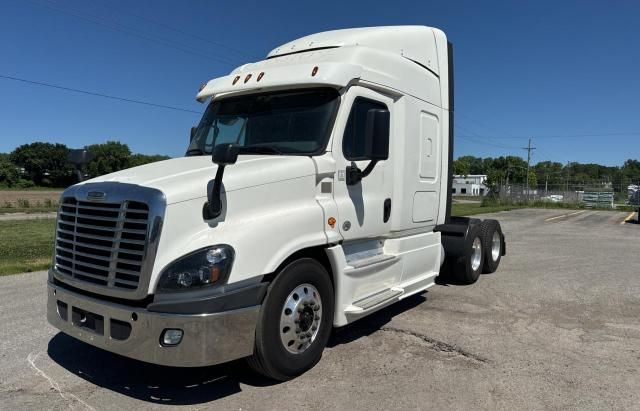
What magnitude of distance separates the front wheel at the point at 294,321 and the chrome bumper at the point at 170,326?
15cm

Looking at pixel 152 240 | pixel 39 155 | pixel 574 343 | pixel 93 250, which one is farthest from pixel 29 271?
pixel 39 155

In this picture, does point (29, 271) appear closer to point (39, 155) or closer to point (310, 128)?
point (310, 128)

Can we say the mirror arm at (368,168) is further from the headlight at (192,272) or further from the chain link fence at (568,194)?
the chain link fence at (568,194)

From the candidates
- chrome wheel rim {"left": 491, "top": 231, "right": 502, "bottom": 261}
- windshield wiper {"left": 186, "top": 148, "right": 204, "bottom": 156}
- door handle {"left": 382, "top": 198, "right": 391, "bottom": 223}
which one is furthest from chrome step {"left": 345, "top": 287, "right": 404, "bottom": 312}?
chrome wheel rim {"left": 491, "top": 231, "right": 502, "bottom": 261}

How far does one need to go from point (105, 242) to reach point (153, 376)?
1341 millimetres

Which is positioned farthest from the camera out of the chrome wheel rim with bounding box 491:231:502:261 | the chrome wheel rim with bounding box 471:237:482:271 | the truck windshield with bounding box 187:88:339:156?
the chrome wheel rim with bounding box 491:231:502:261

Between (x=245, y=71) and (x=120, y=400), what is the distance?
340cm

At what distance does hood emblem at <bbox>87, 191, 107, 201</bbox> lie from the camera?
12.0ft

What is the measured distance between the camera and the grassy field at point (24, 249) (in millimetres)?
9079

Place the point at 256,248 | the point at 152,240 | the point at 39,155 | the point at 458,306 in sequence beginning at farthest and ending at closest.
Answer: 1. the point at 39,155
2. the point at 458,306
3. the point at 256,248
4. the point at 152,240

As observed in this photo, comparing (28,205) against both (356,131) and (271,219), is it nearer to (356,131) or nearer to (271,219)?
(356,131)

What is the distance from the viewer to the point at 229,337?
11.6 ft

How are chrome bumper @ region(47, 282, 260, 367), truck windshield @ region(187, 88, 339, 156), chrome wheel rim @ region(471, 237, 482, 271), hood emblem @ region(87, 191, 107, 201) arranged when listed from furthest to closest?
chrome wheel rim @ region(471, 237, 482, 271) < truck windshield @ region(187, 88, 339, 156) < hood emblem @ region(87, 191, 107, 201) < chrome bumper @ region(47, 282, 260, 367)

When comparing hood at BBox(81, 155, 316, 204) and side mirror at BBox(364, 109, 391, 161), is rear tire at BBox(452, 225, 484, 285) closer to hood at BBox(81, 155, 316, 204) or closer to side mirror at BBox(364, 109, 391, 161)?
side mirror at BBox(364, 109, 391, 161)
